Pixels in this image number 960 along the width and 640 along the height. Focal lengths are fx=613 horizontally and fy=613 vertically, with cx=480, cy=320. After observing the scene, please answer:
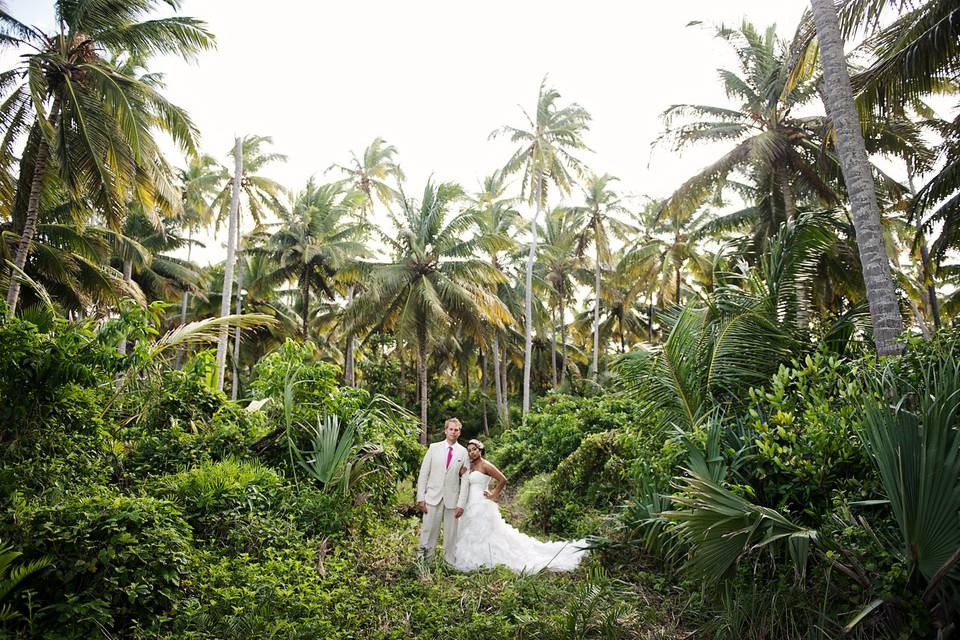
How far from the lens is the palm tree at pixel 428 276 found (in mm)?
20312

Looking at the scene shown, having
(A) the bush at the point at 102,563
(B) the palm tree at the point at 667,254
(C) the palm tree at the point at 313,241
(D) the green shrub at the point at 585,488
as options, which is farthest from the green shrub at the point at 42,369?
(B) the palm tree at the point at 667,254

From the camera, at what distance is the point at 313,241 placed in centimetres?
2469

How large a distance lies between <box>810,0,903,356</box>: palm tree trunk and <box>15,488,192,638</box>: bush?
21.3ft

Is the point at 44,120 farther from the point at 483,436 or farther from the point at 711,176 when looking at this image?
the point at 483,436

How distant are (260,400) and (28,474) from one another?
3802 millimetres

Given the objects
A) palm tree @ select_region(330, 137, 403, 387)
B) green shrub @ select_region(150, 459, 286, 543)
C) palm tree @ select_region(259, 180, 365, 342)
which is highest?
palm tree @ select_region(330, 137, 403, 387)

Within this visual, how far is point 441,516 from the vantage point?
269 inches

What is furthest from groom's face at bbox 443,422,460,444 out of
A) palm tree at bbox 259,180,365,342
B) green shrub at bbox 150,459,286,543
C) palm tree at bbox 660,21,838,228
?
palm tree at bbox 259,180,365,342

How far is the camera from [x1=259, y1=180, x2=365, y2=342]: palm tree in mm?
23891

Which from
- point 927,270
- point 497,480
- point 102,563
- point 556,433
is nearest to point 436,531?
point 497,480

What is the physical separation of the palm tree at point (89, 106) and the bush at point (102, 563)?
7.47m

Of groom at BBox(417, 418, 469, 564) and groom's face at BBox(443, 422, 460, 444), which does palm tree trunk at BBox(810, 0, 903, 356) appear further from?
groom at BBox(417, 418, 469, 564)

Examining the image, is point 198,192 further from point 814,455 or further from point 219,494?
point 814,455

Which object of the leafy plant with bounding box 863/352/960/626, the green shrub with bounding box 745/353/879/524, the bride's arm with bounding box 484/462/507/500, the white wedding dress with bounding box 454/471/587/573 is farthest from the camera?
the bride's arm with bounding box 484/462/507/500
